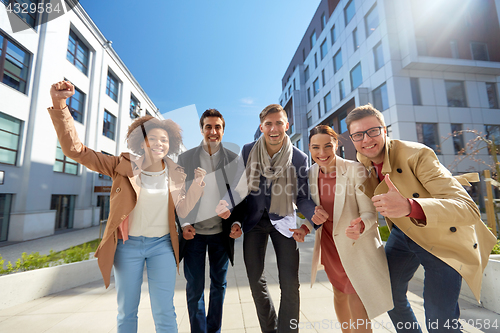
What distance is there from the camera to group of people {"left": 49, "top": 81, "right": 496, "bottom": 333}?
1.74 meters

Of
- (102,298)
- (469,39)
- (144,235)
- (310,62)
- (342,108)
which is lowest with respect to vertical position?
(102,298)

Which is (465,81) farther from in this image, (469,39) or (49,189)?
(49,189)

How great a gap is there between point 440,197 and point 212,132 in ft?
7.01

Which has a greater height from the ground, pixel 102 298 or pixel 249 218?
pixel 249 218

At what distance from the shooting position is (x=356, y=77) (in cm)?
1653

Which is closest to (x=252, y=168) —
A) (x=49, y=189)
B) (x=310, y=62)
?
(x=49, y=189)

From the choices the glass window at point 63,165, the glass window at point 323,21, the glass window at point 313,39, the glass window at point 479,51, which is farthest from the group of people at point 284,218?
the glass window at point 313,39

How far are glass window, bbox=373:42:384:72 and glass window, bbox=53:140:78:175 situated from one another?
19232 mm

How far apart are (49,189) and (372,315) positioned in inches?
595

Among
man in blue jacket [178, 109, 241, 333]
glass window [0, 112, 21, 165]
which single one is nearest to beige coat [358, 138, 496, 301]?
man in blue jacket [178, 109, 241, 333]

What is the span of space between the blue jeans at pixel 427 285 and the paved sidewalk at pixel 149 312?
90 centimetres

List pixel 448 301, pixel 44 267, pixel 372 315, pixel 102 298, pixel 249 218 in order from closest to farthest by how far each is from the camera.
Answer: pixel 448 301 < pixel 372 315 < pixel 249 218 < pixel 102 298 < pixel 44 267

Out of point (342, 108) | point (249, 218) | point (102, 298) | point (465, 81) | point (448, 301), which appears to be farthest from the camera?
point (342, 108)

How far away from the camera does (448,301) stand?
1743mm
